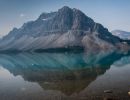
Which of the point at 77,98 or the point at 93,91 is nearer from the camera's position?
the point at 77,98

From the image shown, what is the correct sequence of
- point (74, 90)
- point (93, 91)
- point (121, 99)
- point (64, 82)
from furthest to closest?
1. point (64, 82)
2. point (74, 90)
3. point (93, 91)
4. point (121, 99)

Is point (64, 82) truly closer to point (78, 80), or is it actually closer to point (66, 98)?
point (78, 80)

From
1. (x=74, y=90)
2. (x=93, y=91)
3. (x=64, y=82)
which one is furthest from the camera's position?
(x=64, y=82)

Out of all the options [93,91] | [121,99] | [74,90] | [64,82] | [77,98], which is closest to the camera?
[121,99]

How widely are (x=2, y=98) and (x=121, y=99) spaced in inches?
1517

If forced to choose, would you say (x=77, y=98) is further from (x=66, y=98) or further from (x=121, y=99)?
(x=121, y=99)

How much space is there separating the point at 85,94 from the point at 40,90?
20.0 m

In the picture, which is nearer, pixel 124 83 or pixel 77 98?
pixel 77 98

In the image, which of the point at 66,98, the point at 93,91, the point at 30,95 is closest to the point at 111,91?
the point at 93,91

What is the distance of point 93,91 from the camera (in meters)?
72.6

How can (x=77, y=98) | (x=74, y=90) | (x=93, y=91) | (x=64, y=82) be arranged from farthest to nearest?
(x=64, y=82)
(x=74, y=90)
(x=93, y=91)
(x=77, y=98)

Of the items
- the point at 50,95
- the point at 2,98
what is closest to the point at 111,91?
the point at 50,95

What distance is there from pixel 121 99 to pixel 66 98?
16.3 metres

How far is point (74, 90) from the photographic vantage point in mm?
79000
